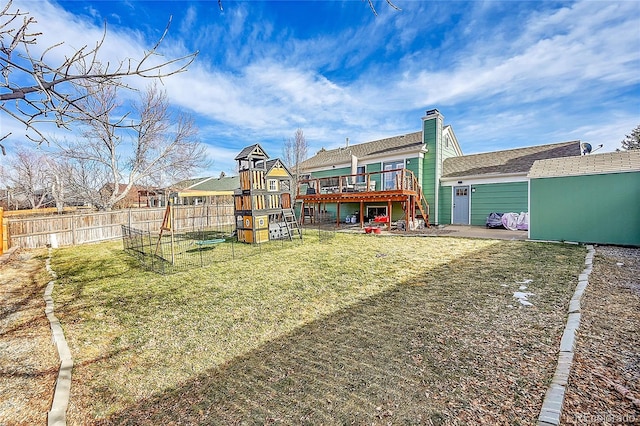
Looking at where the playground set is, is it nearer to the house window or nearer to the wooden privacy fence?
the wooden privacy fence

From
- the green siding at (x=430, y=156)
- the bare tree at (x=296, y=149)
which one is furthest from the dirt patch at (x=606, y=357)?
the bare tree at (x=296, y=149)

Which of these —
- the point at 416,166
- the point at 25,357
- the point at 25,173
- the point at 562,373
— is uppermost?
the point at 25,173

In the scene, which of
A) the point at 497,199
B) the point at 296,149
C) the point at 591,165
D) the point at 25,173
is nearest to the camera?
the point at 591,165

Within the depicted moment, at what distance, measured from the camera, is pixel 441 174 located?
15297 millimetres

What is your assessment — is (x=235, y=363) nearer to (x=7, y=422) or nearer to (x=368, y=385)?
(x=368, y=385)

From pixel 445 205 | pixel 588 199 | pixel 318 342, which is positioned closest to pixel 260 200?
pixel 318 342

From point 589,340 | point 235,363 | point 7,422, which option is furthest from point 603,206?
point 7,422

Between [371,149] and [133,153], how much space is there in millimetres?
15242

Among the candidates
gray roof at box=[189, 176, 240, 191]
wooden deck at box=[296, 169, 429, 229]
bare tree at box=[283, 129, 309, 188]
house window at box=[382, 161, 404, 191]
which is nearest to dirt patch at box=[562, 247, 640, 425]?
wooden deck at box=[296, 169, 429, 229]

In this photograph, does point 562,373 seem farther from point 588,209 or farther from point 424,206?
point 424,206

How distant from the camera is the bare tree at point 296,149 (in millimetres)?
28972

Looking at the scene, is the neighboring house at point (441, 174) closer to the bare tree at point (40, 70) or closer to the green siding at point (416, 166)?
the green siding at point (416, 166)

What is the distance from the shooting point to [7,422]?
2193 mm

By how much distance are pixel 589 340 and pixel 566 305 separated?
3.86 feet
